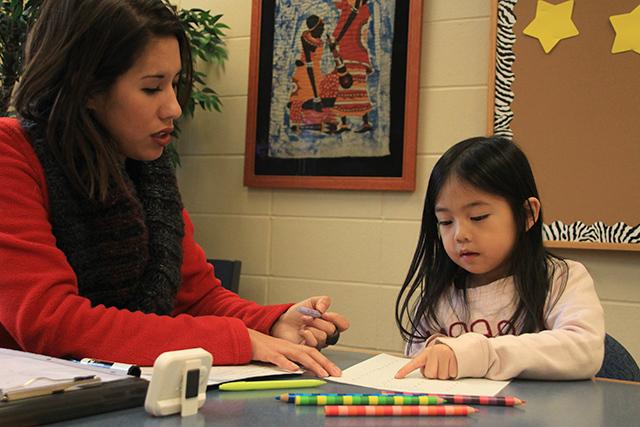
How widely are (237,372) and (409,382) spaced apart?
230 mm

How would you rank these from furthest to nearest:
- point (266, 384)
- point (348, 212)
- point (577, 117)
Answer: point (348, 212), point (577, 117), point (266, 384)

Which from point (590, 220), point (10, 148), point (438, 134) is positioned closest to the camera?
point (10, 148)

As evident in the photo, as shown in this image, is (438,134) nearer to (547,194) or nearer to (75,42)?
(547,194)

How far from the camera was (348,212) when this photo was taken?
8.33 feet

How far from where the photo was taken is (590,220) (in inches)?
84.7

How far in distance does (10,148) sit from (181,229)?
0.36m

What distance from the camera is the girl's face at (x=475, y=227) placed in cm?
136

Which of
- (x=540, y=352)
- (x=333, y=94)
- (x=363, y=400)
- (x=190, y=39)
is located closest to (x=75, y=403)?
(x=363, y=400)

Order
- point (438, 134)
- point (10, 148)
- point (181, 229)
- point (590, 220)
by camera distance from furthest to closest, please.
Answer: point (438, 134)
point (590, 220)
point (181, 229)
point (10, 148)

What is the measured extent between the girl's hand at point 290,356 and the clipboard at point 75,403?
268 millimetres

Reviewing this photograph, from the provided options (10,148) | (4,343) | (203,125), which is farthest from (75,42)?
(203,125)

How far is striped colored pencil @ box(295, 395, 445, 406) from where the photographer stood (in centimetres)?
76

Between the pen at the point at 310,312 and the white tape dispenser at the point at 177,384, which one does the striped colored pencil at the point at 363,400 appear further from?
the pen at the point at 310,312

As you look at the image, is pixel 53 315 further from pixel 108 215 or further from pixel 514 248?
pixel 514 248
